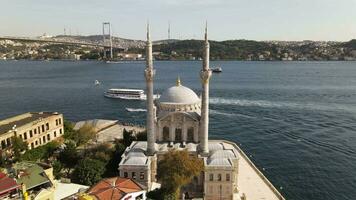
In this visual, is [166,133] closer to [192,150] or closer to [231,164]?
[192,150]

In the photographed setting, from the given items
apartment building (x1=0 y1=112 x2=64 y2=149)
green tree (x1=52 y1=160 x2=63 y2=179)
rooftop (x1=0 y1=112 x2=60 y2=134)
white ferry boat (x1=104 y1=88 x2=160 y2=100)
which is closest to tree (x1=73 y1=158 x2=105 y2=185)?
green tree (x1=52 y1=160 x2=63 y2=179)

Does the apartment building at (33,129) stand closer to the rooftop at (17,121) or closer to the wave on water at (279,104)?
the rooftop at (17,121)

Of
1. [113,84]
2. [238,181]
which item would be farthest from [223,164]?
[113,84]

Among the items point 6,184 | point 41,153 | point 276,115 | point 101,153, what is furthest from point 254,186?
point 276,115

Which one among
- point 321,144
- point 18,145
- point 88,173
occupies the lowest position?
point 321,144

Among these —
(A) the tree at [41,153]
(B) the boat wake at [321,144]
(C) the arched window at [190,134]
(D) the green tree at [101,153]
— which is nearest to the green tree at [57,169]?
(D) the green tree at [101,153]

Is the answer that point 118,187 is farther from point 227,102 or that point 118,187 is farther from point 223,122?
point 227,102
